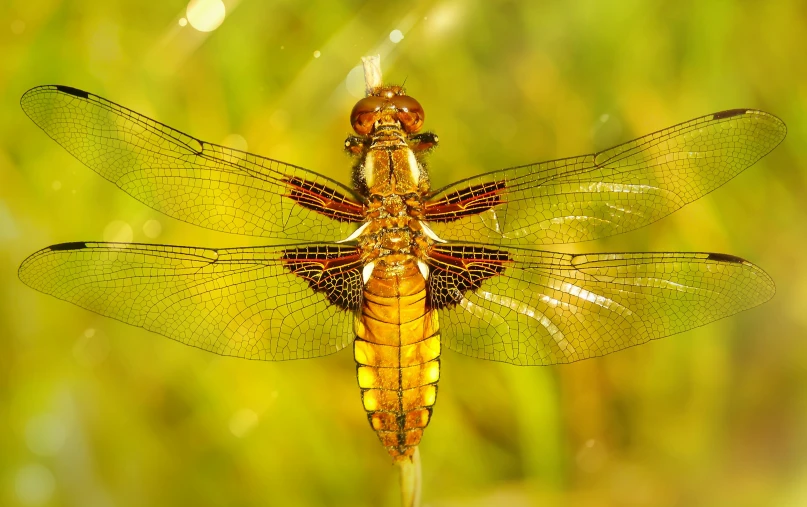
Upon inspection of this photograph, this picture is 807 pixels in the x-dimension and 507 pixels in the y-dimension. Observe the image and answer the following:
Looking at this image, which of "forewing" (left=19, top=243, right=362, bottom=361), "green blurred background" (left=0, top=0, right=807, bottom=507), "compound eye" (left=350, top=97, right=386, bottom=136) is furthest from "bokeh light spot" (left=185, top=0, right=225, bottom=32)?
"forewing" (left=19, top=243, right=362, bottom=361)

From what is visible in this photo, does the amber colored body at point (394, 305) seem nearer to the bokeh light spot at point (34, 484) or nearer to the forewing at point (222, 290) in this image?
the forewing at point (222, 290)

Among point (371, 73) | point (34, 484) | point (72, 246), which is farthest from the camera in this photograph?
point (34, 484)

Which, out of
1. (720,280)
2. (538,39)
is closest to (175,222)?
(538,39)

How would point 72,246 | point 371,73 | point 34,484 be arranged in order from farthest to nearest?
point 34,484
point 371,73
point 72,246

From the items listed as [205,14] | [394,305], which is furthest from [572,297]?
[205,14]

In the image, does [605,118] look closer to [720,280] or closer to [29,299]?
[720,280]

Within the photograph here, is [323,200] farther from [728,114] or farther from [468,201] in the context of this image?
[728,114]

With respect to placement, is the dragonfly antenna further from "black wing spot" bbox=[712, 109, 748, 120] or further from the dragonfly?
"black wing spot" bbox=[712, 109, 748, 120]
